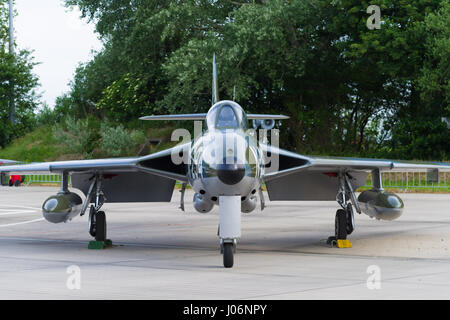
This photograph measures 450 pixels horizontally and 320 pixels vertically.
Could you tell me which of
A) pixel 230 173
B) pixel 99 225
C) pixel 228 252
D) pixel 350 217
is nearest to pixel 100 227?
pixel 99 225

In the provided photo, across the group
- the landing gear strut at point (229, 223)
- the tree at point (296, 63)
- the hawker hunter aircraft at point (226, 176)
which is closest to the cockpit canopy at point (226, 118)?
the hawker hunter aircraft at point (226, 176)

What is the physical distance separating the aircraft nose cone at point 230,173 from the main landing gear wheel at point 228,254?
35.1 inches

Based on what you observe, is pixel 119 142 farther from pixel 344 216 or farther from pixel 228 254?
pixel 228 254

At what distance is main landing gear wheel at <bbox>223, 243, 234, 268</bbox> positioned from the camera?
9.30 meters

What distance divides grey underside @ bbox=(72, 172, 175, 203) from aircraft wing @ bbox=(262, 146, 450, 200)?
231 centimetres

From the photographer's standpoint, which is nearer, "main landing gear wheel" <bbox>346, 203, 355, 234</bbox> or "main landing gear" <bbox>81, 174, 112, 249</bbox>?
"main landing gear" <bbox>81, 174, 112, 249</bbox>

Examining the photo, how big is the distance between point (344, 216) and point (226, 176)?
13.1ft

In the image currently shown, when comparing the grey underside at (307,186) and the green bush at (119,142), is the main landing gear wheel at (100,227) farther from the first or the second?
the green bush at (119,142)

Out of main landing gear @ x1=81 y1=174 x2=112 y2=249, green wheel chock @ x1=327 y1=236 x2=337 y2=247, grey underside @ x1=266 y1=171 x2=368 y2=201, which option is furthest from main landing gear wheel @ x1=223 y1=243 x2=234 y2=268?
grey underside @ x1=266 y1=171 x2=368 y2=201

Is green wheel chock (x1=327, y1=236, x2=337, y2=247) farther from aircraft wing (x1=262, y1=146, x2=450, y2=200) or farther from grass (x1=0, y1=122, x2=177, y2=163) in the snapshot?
grass (x1=0, y1=122, x2=177, y2=163)

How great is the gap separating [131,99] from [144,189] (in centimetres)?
3160

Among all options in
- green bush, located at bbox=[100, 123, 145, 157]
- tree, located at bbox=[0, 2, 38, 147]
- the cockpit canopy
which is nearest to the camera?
the cockpit canopy

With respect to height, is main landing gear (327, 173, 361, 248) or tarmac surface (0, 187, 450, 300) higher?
main landing gear (327, 173, 361, 248)
